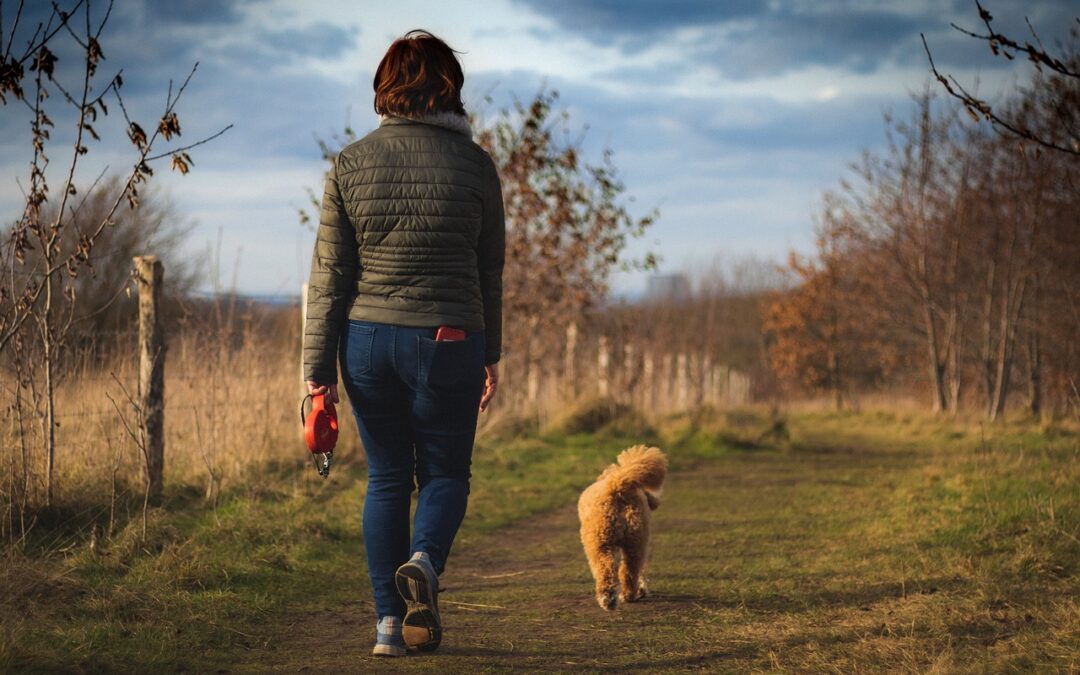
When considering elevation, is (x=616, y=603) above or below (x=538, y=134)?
below

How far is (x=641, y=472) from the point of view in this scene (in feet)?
15.7

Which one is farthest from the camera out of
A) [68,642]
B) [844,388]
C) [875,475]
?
[844,388]

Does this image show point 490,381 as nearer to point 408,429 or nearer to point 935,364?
point 408,429

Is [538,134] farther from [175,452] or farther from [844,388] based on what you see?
[844,388]

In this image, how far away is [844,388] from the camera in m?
33.1

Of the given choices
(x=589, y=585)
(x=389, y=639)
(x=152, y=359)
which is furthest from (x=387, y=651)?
(x=152, y=359)

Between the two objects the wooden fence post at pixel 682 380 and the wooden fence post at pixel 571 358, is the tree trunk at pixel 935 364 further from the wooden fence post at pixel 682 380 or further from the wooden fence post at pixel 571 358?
the wooden fence post at pixel 571 358

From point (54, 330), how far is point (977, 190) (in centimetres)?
1861

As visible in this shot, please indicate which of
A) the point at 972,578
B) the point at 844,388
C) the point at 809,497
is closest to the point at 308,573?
the point at 972,578

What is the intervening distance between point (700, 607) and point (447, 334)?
6.62 ft

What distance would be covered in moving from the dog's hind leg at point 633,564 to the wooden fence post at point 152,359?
141 inches

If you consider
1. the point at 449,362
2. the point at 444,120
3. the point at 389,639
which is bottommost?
the point at 389,639

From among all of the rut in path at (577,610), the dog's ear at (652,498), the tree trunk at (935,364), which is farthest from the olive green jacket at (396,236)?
the tree trunk at (935,364)

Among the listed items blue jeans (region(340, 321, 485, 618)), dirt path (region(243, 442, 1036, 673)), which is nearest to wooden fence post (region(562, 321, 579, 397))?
dirt path (region(243, 442, 1036, 673))
